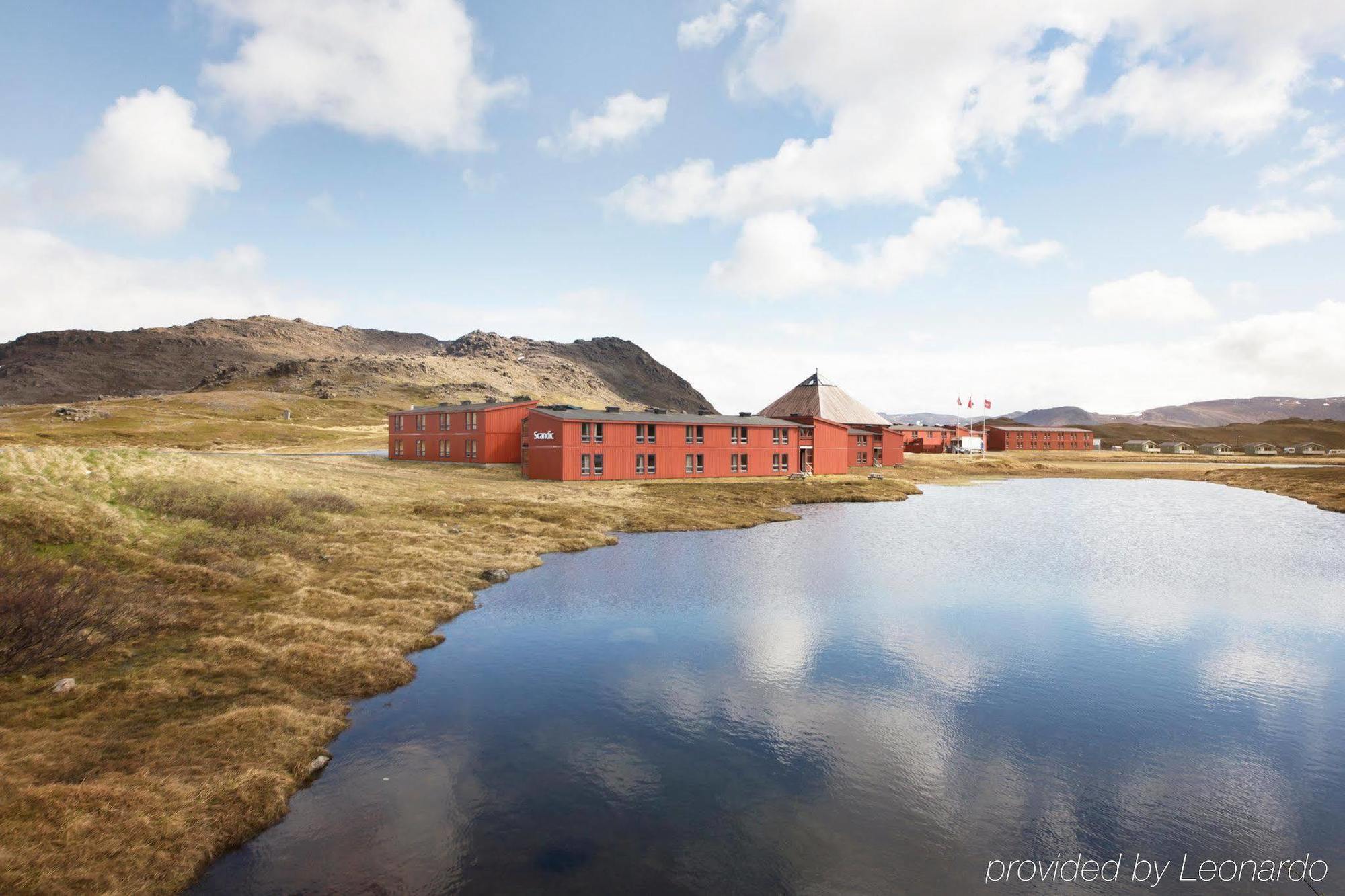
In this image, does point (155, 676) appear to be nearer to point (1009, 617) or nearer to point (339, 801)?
point (339, 801)

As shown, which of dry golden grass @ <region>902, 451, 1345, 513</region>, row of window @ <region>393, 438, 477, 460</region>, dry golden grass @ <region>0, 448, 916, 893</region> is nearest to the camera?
dry golden grass @ <region>0, 448, 916, 893</region>

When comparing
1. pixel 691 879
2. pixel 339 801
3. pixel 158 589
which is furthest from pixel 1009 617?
pixel 158 589

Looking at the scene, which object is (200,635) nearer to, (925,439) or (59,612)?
(59,612)

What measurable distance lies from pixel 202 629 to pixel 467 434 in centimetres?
7208

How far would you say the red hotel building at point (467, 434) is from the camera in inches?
3499

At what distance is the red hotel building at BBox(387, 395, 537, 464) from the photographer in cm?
8888

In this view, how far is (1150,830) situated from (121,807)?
1979 centimetres

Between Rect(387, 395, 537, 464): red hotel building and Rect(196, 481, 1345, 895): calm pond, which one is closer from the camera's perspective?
Rect(196, 481, 1345, 895): calm pond

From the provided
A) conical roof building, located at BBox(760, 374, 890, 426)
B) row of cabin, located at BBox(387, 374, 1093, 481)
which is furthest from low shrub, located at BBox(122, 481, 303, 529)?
conical roof building, located at BBox(760, 374, 890, 426)

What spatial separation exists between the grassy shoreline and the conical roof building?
8596cm

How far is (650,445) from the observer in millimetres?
80188

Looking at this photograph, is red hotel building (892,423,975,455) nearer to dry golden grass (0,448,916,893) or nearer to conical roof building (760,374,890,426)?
conical roof building (760,374,890,426)

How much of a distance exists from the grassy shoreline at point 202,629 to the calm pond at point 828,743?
4.21ft

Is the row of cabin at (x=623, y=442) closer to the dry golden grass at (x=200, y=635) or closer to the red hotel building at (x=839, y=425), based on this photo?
the red hotel building at (x=839, y=425)
